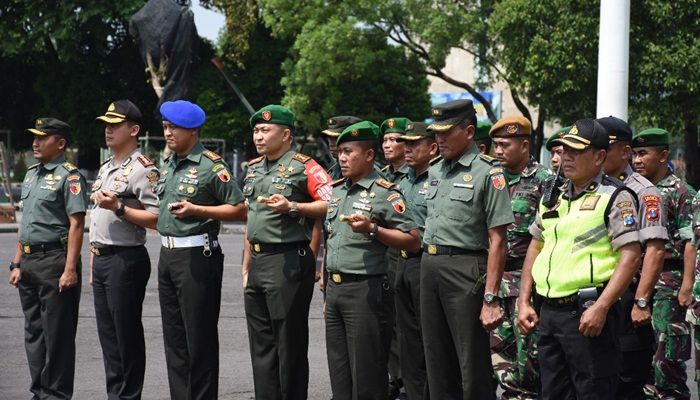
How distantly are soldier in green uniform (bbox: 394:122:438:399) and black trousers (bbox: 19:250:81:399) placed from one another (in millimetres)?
2291

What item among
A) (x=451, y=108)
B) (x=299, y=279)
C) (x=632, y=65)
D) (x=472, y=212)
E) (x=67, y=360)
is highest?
(x=632, y=65)

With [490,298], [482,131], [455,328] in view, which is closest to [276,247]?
[455,328]

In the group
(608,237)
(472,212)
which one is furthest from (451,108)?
(608,237)

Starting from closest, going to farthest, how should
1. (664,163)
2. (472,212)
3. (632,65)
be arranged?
(472,212) → (664,163) → (632,65)

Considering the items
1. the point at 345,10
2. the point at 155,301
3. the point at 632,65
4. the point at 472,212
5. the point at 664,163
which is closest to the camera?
the point at 472,212

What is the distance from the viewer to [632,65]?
27.0 metres

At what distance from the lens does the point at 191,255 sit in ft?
24.8

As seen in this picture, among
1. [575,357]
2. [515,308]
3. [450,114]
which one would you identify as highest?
[450,114]

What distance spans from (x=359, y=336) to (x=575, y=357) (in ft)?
5.07

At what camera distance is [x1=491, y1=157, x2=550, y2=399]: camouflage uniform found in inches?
307

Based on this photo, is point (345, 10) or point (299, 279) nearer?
point (299, 279)

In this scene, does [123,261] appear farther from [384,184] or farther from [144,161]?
[384,184]

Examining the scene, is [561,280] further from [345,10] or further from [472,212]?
[345,10]

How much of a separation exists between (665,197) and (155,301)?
724 centimetres
